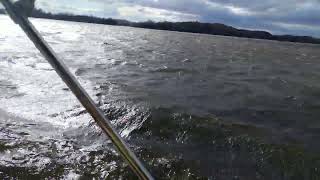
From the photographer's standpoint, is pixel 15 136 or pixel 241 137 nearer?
pixel 15 136

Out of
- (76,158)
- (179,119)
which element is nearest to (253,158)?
(179,119)

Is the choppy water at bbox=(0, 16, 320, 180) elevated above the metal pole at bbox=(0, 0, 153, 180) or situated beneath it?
situated beneath

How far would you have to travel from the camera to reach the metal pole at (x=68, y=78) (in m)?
1.79

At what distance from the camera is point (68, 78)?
192 cm

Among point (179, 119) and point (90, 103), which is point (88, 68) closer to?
point (179, 119)

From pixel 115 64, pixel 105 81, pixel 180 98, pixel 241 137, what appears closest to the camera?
pixel 241 137

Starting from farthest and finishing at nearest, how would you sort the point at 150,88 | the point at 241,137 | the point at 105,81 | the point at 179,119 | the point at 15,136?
the point at 105,81, the point at 150,88, the point at 179,119, the point at 241,137, the point at 15,136

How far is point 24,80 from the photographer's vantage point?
10.0 meters

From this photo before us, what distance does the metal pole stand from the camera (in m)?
1.79

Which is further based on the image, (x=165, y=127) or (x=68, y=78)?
(x=165, y=127)

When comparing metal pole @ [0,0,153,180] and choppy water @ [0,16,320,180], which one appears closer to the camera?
metal pole @ [0,0,153,180]

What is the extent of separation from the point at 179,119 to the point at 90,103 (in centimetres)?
521

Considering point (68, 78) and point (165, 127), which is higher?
point (68, 78)

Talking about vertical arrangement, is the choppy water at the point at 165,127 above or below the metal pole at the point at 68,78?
below
